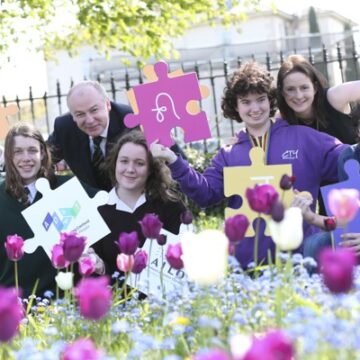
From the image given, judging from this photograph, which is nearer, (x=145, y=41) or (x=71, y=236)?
(x=71, y=236)

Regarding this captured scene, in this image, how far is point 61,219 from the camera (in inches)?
128

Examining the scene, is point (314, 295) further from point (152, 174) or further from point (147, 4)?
point (147, 4)

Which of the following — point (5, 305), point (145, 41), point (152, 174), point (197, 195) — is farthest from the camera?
point (145, 41)

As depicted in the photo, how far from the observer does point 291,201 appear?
2898 millimetres

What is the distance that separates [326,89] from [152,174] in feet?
3.52

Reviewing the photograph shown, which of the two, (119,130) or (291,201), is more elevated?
(119,130)

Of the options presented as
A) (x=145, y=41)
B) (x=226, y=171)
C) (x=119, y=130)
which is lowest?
(x=226, y=171)

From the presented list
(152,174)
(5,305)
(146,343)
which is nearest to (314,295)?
(146,343)

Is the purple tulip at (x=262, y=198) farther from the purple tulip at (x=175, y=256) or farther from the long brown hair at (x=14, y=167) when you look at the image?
the long brown hair at (x=14, y=167)

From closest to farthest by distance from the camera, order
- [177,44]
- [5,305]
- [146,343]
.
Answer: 1. [5,305]
2. [146,343]
3. [177,44]

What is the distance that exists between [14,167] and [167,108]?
1.01 meters

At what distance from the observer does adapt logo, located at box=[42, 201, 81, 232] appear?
3.24 meters

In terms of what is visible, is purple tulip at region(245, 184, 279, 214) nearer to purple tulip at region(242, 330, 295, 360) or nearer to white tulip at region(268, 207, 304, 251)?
white tulip at region(268, 207, 304, 251)

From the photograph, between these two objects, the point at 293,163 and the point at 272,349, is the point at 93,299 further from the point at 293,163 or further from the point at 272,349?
Result: the point at 293,163
